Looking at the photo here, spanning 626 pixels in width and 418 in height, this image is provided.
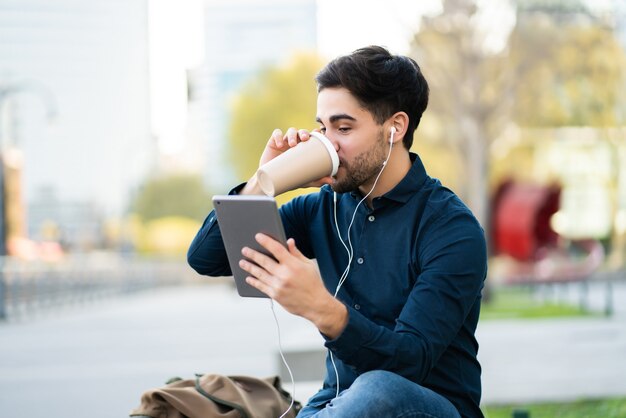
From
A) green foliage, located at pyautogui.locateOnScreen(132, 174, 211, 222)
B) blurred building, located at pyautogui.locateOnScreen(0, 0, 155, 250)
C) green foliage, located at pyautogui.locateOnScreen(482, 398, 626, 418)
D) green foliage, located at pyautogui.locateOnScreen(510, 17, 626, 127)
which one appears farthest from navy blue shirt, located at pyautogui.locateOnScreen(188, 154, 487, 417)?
blurred building, located at pyautogui.locateOnScreen(0, 0, 155, 250)

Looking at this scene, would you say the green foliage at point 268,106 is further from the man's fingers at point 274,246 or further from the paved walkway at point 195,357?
the man's fingers at point 274,246

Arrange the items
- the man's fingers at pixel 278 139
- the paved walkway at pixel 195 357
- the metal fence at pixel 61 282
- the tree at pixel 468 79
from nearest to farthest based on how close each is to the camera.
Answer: the man's fingers at pixel 278 139 → the paved walkway at pixel 195 357 → the tree at pixel 468 79 → the metal fence at pixel 61 282

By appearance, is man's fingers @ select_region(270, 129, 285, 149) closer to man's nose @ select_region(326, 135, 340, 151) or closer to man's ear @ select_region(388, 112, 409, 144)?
Answer: man's nose @ select_region(326, 135, 340, 151)

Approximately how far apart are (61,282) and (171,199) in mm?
61947

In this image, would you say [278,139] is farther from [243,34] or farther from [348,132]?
[243,34]

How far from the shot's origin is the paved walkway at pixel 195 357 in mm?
8422

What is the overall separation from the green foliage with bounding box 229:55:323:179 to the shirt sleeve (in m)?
42.4

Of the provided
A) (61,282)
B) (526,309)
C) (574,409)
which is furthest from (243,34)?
(574,409)

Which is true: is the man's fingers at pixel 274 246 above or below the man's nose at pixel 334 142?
below

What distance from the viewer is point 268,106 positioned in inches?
1855

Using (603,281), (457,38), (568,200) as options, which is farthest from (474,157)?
(568,200)

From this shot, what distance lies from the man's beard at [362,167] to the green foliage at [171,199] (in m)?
82.9

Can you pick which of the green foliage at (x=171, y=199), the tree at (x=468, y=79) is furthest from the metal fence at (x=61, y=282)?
the green foliage at (x=171, y=199)

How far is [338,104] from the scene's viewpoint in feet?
10.5
